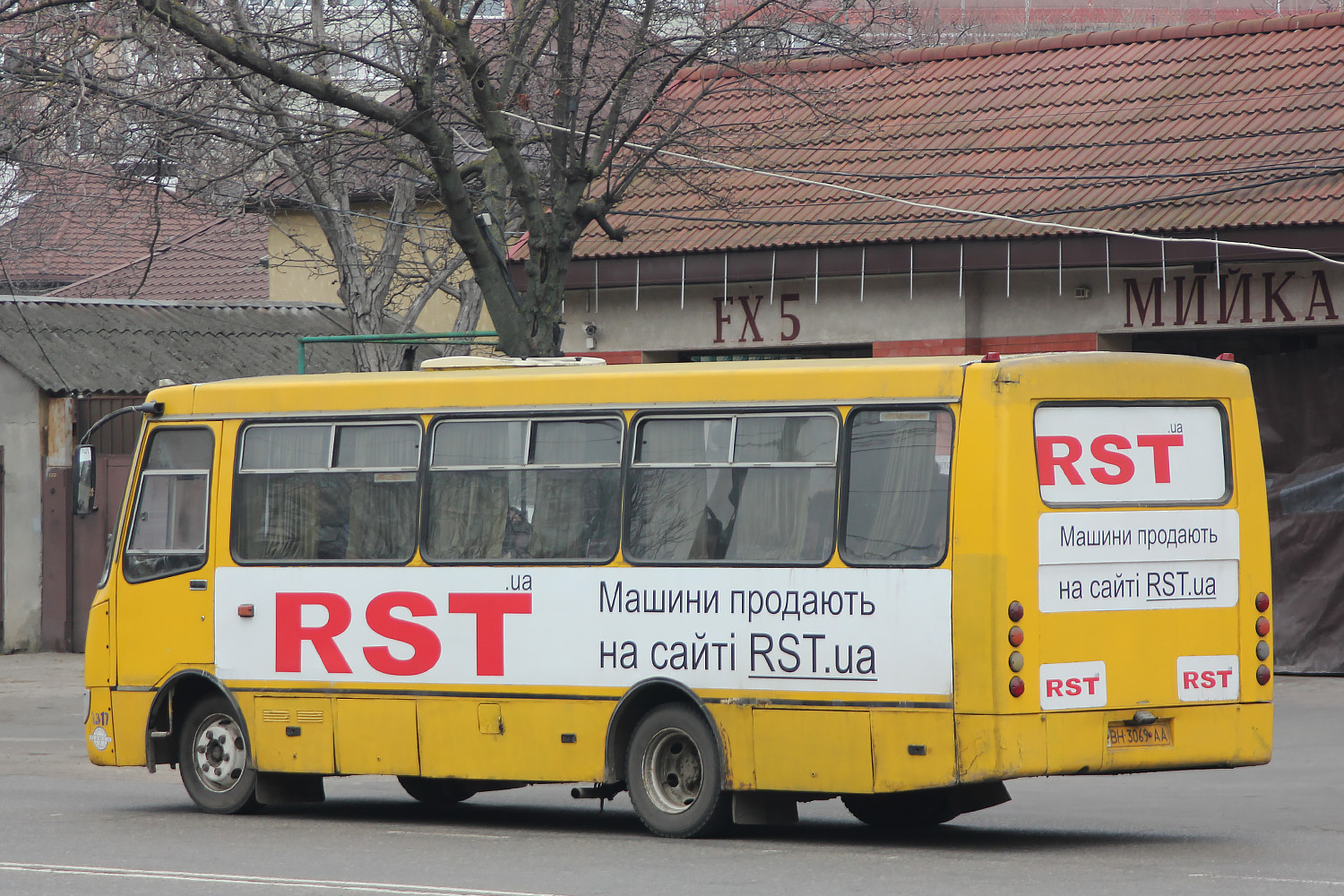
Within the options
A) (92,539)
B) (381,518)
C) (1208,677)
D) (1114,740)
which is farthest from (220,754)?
(92,539)

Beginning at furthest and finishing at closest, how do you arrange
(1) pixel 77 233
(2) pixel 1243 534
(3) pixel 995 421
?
(1) pixel 77 233 → (2) pixel 1243 534 → (3) pixel 995 421

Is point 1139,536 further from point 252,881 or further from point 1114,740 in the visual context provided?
point 252,881

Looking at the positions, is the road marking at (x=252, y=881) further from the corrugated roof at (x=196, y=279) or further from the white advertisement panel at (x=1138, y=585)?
the corrugated roof at (x=196, y=279)

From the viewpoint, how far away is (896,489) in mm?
9680

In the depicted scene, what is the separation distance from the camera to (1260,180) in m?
16.9

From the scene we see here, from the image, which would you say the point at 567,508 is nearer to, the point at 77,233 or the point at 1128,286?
the point at 1128,286

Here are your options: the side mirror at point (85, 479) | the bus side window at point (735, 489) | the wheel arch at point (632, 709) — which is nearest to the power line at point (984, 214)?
the side mirror at point (85, 479)

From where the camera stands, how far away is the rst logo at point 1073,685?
9.27 m

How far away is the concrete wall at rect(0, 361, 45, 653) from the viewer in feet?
77.5

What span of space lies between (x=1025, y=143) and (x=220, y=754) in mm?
10451

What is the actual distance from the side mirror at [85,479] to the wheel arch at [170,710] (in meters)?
1.17

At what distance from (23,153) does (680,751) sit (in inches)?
479

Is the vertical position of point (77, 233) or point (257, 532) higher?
point (77, 233)

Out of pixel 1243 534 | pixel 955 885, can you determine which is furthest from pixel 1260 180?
pixel 955 885
